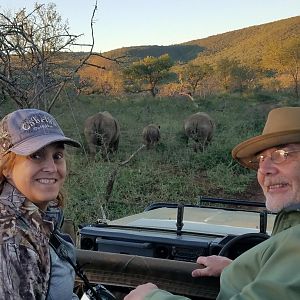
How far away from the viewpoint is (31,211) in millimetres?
2127

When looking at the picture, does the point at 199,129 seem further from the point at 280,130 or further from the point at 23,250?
the point at 23,250

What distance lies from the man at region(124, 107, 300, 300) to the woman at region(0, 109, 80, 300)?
33 cm

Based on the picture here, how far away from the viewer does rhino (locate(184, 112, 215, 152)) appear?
1819cm

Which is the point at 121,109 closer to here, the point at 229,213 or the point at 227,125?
the point at 227,125

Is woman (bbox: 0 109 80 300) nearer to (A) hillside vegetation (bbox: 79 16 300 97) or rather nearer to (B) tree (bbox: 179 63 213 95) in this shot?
(A) hillside vegetation (bbox: 79 16 300 97)

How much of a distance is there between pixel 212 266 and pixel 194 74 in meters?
47.2

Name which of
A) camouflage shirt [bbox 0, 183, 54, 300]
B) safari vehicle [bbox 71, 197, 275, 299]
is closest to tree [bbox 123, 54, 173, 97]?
safari vehicle [bbox 71, 197, 275, 299]

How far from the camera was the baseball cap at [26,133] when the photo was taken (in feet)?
7.30

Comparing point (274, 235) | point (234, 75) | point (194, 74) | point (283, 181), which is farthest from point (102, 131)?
point (234, 75)

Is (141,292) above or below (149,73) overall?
below

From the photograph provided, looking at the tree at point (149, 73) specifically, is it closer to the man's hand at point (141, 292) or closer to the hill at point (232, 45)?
the hill at point (232, 45)

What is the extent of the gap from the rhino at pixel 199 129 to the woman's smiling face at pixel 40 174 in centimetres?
1527

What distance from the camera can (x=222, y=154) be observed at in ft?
45.1

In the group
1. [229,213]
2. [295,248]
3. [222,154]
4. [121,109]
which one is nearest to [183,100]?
[121,109]
